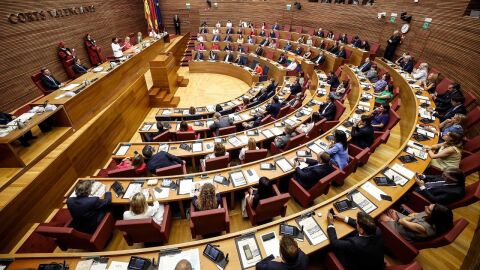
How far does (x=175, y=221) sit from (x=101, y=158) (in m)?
3.29

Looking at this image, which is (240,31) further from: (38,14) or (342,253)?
(342,253)

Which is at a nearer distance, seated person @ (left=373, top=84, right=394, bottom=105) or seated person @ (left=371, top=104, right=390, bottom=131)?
seated person @ (left=371, top=104, right=390, bottom=131)

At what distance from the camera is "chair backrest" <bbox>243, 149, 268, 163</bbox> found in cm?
447

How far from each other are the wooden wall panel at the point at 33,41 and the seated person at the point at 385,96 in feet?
34.7

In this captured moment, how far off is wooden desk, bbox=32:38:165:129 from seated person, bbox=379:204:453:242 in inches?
263

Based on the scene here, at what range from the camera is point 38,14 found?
24.1 ft

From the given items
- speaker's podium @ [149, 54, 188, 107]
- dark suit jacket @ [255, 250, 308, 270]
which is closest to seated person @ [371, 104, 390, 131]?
dark suit jacket @ [255, 250, 308, 270]

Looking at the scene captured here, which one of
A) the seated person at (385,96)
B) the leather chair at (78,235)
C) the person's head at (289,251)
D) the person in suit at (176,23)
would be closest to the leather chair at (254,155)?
the person's head at (289,251)

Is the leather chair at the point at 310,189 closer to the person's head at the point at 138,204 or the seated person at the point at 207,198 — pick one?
the seated person at the point at 207,198

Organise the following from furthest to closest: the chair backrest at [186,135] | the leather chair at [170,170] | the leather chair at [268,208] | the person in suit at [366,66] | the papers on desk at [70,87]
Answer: the person in suit at [366,66] < the papers on desk at [70,87] < the chair backrest at [186,135] < the leather chair at [170,170] < the leather chair at [268,208]

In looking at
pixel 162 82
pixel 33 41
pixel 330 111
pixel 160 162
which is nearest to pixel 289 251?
pixel 160 162

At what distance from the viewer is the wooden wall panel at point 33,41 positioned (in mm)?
6480

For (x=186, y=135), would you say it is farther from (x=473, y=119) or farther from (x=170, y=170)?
(x=473, y=119)

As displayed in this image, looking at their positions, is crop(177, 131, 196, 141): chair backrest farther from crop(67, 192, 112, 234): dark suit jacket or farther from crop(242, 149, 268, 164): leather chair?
crop(67, 192, 112, 234): dark suit jacket
